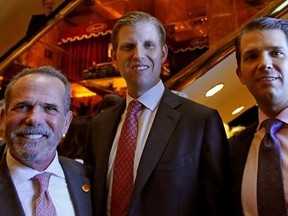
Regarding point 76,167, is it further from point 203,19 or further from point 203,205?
point 203,19

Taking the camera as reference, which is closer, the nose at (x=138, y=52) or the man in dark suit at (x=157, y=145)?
the man in dark suit at (x=157, y=145)

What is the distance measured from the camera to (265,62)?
1.53 meters

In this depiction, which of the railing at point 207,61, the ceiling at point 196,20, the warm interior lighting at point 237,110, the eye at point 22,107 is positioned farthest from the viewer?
the warm interior lighting at point 237,110

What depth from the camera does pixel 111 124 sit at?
1814 mm

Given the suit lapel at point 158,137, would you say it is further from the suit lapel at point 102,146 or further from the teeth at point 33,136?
the teeth at point 33,136

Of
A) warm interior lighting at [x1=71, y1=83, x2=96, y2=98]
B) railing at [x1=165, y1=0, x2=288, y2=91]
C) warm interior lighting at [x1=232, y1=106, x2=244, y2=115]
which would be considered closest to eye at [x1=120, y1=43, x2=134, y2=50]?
railing at [x1=165, y1=0, x2=288, y2=91]

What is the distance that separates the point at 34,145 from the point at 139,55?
1.80 ft

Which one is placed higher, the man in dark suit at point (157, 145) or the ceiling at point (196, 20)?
the ceiling at point (196, 20)

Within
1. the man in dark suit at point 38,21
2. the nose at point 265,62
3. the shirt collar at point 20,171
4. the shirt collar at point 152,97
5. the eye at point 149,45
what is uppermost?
the man in dark suit at point 38,21

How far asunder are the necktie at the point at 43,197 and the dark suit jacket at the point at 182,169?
259mm

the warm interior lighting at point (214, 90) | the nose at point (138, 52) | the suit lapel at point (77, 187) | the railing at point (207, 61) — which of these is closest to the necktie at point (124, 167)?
the suit lapel at point (77, 187)

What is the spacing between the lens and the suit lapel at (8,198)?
1.35 m

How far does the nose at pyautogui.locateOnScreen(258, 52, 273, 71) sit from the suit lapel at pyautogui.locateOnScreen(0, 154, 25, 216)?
0.97m

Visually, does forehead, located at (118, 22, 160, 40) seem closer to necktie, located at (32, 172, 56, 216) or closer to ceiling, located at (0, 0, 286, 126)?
necktie, located at (32, 172, 56, 216)
